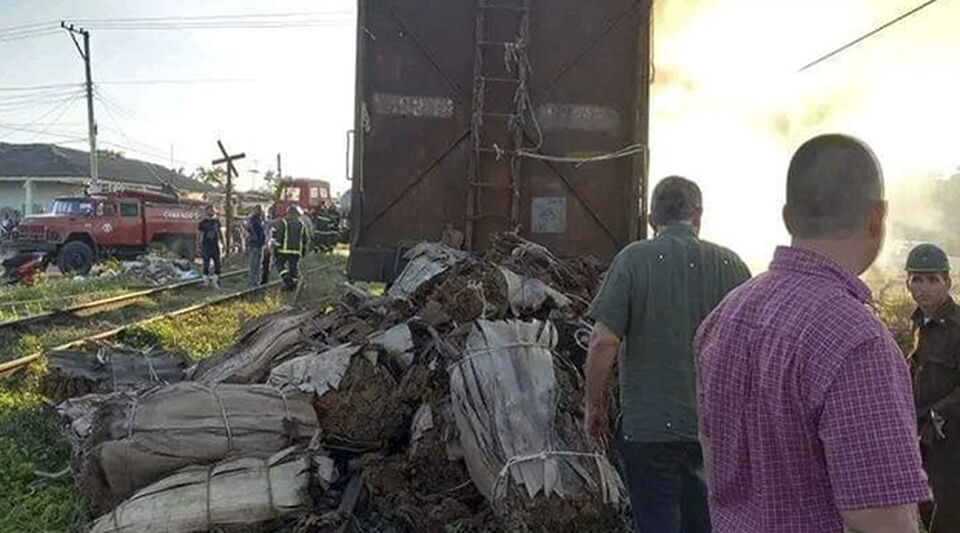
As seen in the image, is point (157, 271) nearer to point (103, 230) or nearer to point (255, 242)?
point (103, 230)

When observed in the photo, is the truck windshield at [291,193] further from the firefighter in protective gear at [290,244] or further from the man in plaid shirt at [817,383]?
the man in plaid shirt at [817,383]

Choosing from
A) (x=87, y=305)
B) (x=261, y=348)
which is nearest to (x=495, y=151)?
(x=261, y=348)

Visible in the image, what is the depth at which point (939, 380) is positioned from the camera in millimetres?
3883

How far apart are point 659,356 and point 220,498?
2.37m

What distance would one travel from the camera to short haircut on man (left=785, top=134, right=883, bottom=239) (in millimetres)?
1731

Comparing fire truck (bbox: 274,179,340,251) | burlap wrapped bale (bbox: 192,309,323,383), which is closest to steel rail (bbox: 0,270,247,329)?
burlap wrapped bale (bbox: 192,309,323,383)

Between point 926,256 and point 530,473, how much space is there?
2.17 meters

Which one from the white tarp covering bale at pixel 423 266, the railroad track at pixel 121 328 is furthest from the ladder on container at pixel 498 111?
the railroad track at pixel 121 328

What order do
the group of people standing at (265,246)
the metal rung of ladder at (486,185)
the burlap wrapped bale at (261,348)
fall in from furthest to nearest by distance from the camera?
the group of people standing at (265,246)
the metal rung of ladder at (486,185)
the burlap wrapped bale at (261,348)

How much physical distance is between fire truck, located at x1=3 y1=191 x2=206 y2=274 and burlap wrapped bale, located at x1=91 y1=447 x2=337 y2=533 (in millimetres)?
19623

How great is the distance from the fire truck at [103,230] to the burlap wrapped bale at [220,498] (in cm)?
1962

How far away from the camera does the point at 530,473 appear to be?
3820mm

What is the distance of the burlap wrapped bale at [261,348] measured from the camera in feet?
18.4

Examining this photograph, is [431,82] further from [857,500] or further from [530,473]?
[857,500]
